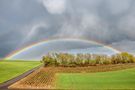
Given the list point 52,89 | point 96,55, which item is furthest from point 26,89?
point 96,55

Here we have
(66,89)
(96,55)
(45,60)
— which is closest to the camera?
(66,89)

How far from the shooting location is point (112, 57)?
17575cm

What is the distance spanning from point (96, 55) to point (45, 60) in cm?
4161

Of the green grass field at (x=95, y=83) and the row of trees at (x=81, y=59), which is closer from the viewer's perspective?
the green grass field at (x=95, y=83)

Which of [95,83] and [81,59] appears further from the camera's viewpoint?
[81,59]

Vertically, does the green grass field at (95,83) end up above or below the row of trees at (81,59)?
below

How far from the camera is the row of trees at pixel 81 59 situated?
156m

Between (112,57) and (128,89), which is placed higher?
(112,57)

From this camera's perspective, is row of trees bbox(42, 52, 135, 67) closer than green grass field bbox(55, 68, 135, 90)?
No

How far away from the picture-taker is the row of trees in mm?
156125

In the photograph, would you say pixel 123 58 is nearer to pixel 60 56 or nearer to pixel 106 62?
pixel 106 62

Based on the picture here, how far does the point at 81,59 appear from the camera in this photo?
162875mm

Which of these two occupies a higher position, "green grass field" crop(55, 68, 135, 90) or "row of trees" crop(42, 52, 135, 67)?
"row of trees" crop(42, 52, 135, 67)

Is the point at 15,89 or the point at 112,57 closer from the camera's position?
the point at 15,89
